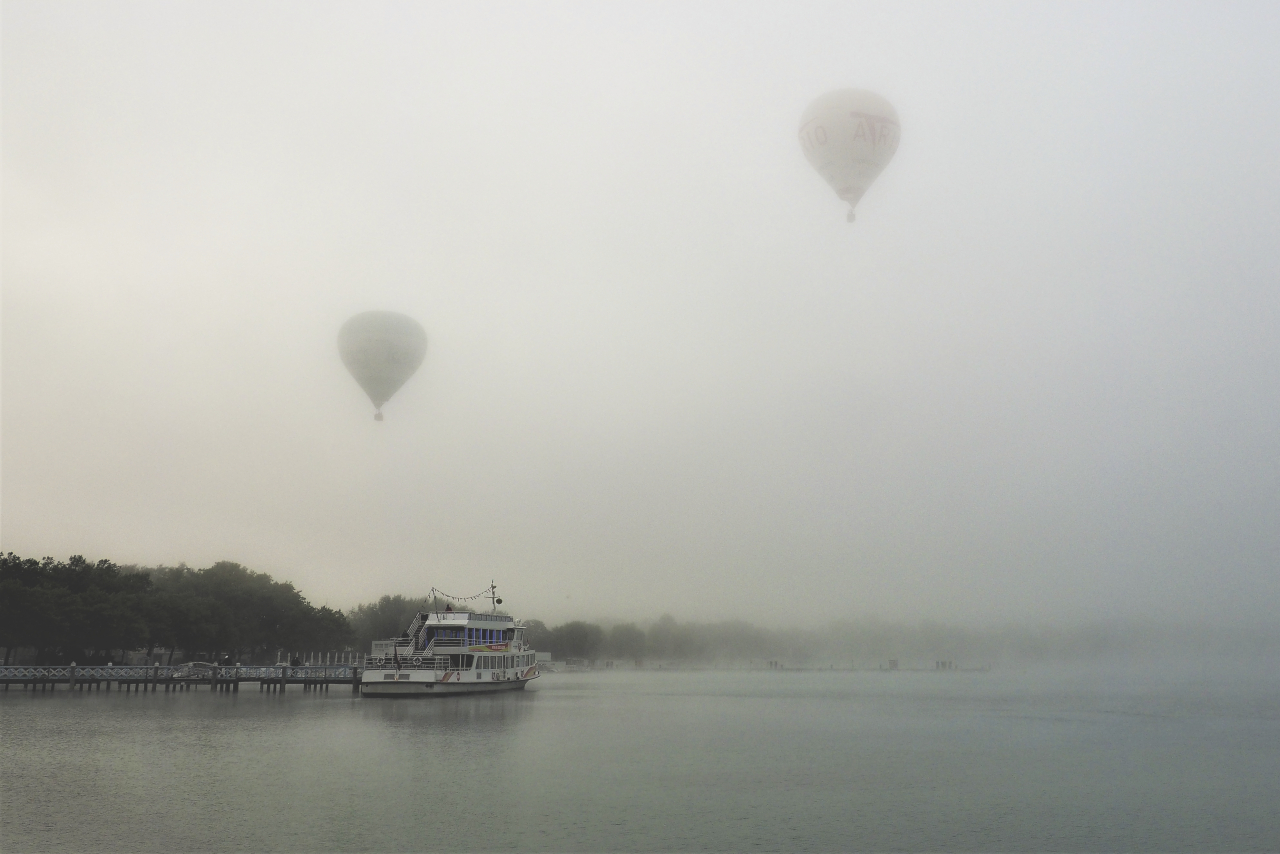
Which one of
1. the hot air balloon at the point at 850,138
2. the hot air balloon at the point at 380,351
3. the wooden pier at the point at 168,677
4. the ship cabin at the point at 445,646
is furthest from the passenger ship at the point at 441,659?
the hot air balloon at the point at 850,138

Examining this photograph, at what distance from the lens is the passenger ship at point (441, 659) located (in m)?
70.2

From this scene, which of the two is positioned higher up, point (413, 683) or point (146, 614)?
point (146, 614)

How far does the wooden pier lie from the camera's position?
72375mm

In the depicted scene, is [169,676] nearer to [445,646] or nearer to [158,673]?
[158,673]

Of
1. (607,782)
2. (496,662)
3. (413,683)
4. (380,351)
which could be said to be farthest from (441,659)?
(607,782)

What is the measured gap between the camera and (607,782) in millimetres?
34969

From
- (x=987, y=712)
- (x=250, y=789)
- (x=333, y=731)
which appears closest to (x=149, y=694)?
(x=333, y=731)

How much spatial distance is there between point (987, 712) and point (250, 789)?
57.6 metres

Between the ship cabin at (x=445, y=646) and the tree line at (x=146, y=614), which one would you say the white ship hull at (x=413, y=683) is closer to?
the ship cabin at (x=445, y=646)

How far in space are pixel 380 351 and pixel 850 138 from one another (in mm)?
33149

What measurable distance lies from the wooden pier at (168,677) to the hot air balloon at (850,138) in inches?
2234

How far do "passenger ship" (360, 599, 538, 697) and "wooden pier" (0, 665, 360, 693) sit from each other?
10386mm

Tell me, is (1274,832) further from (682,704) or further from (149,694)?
(149,694)

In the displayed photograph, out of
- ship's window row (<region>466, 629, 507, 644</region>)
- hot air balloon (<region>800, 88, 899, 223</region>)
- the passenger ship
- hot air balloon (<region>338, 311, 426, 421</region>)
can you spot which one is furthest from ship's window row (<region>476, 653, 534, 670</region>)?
hot air balloon (<region>800, 88, 899, 223</region>)
